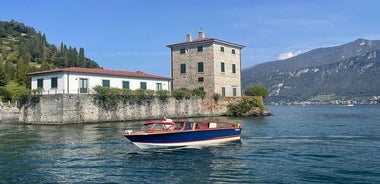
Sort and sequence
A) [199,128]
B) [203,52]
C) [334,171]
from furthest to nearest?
[203,52], [199,128], [334,171]

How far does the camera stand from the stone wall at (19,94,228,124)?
40.3 m

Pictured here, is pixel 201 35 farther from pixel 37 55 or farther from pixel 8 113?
pixel 37 55

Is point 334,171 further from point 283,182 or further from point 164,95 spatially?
point 164,95

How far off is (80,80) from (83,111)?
3771 millimetres

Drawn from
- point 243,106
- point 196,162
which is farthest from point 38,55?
point 196,162

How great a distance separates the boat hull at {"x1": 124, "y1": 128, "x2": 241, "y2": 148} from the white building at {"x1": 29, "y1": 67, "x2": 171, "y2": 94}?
75.5 feet

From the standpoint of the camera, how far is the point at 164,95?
5016 cm

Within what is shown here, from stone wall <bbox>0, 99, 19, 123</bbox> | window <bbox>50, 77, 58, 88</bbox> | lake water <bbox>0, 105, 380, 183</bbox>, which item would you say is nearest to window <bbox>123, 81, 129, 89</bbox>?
window <bbox>50, 77, 58, 88</bbox>

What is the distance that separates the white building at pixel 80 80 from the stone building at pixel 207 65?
10399 millimetres

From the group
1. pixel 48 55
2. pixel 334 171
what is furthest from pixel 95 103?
pixel 48 55

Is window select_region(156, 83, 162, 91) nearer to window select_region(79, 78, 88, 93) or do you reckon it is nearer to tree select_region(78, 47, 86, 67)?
window select_region(79, 78, 88, 93)

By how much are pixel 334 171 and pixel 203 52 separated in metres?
43.5

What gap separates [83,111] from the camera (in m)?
41.7

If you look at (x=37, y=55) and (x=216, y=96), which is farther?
(x=37, y=55)
